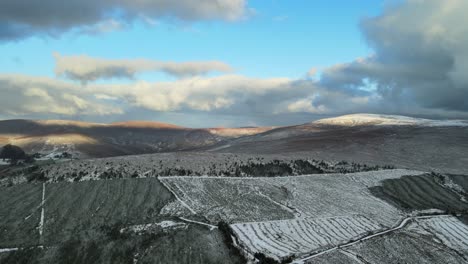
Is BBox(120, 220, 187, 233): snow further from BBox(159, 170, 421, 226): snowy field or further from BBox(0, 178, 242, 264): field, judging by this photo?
BBox(159, 170, 421, 226): snowy field

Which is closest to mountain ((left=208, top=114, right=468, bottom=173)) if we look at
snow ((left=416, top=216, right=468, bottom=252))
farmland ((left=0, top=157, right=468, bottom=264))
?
farmland ((left=0, top=157, right=468, bottom=264))

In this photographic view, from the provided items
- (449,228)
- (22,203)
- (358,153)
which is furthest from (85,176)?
(358,153)

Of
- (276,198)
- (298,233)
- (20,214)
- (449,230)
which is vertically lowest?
(449,230)

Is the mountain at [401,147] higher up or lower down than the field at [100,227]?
higher up

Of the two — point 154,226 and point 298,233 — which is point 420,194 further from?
point 154,226

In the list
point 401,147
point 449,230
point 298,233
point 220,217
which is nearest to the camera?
point 298,233

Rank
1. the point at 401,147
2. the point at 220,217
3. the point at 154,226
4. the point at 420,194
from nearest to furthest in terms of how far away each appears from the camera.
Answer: the point at 154,226
the point at 220,217
the point at 420,194
the point at 401,147

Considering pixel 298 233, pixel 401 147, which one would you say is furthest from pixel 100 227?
pixel 401 147

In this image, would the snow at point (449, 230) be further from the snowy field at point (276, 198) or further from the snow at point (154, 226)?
the snow at point (154, 226)

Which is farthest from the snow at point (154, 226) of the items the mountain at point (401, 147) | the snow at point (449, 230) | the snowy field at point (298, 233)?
the mountain at point (401, 147)
